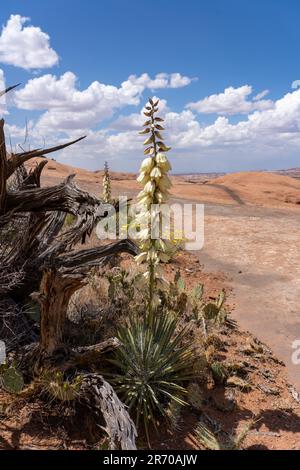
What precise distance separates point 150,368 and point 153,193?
1633 millimetres

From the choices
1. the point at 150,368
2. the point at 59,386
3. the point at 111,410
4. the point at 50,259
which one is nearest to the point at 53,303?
the point at 59,386

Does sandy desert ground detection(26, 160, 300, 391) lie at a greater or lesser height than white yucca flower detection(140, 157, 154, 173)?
lesser

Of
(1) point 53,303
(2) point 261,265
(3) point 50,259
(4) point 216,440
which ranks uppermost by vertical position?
(3) point 50,259

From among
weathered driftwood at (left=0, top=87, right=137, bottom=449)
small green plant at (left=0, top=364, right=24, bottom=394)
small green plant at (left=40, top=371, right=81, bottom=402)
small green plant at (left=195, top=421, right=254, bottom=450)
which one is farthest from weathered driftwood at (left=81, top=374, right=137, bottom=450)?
small green plant at (left=195, top=421, right=254, bottom=450)

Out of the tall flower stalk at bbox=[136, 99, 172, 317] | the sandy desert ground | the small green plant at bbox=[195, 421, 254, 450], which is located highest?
the tall flower stalk at bbox=[136, 99, 172, 317]

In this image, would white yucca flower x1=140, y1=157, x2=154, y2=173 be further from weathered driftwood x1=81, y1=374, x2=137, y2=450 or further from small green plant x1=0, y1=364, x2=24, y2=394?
small green plant x1=0, y1=364, x2=24, y2=394

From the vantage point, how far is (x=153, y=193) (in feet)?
12.4

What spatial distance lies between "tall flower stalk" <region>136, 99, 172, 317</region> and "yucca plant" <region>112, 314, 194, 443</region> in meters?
0.49

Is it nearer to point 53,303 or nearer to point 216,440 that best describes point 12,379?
point 53,303

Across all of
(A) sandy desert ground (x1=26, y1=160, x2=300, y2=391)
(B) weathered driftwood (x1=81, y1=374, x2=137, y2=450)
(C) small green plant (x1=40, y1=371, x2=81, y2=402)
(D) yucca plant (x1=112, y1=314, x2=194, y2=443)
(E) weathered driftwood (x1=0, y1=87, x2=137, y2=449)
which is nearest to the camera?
(B) weathered driftwood (x1=81, y1=374, x2=137, y2=450)

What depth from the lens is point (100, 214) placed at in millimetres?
4641

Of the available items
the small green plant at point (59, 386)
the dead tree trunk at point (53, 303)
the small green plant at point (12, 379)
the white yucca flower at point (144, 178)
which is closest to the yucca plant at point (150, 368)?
the small green plant at point (59, 386)

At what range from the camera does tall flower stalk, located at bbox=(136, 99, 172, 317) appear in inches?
145

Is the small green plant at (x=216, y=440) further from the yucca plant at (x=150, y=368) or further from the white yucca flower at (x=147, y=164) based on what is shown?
the white yucca flower at (x=147, y=164)
